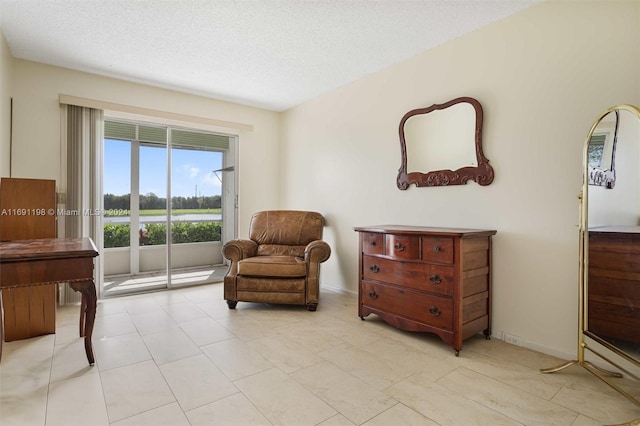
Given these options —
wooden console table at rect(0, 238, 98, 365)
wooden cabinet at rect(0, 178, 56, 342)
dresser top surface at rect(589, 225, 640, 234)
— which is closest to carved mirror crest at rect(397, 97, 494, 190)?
dresser top surface at rect(589, 225, 640, 234)

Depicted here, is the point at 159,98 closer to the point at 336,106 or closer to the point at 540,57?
the point at 336,106

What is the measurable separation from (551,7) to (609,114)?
0.98m

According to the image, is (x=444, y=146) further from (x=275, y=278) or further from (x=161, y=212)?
(x=161, y=212)

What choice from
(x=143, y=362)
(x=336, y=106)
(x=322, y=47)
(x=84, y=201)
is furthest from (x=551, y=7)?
(x=84, y=201)

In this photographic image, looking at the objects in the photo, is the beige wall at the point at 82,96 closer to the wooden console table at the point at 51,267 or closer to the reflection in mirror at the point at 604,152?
the wooden console table at the point at 51,267

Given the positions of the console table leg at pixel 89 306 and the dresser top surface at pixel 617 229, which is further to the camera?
the console table leg at pixel 89 306

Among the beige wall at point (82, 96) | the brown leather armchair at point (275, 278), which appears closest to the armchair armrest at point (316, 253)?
the brown leather armchair at point (275, 278)

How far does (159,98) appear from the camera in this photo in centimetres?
406

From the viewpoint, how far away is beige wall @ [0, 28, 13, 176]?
2779 mm

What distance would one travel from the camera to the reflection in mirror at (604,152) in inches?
72.6

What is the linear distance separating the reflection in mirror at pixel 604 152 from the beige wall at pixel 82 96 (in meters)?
3.99

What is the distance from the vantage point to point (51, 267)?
1866 mm

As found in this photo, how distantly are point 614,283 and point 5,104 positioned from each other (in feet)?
15.8

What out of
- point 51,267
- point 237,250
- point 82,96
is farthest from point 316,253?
point 82,96
